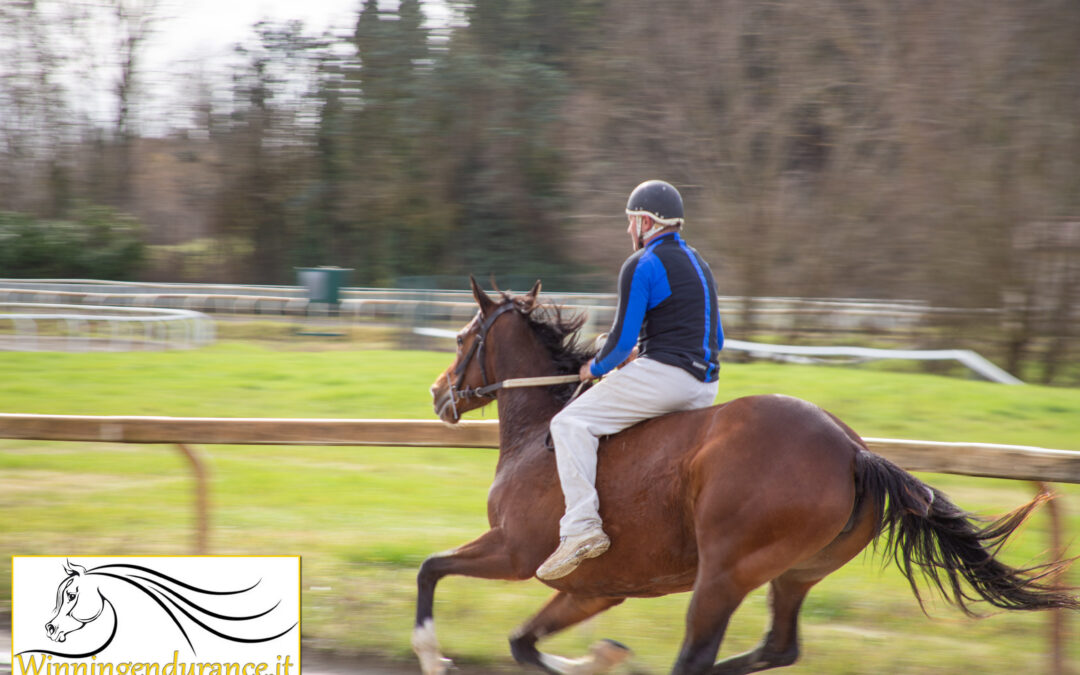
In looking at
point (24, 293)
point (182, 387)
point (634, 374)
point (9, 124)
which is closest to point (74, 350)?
point (182, 387)

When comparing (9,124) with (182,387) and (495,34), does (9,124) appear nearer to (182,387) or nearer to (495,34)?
(495,34)

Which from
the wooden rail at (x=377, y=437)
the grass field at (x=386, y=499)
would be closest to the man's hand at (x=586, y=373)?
the wooden rail at (x=377, y=437)

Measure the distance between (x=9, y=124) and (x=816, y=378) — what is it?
1018 inches

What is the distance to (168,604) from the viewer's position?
4.70 m

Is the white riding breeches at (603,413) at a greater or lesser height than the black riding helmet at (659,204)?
lesser

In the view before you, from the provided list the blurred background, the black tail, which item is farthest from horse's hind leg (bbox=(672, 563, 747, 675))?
the blurred background

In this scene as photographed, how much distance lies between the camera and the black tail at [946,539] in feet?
11.7

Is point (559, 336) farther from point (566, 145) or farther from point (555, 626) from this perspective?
point (566, 145)

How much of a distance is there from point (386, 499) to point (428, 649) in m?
3.07

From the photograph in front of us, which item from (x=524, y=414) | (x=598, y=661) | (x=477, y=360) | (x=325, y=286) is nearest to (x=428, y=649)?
(x=598, y=661)

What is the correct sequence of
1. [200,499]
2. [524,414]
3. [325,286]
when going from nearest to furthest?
1. [524,414]
2. [200,499]
3. [325,286]

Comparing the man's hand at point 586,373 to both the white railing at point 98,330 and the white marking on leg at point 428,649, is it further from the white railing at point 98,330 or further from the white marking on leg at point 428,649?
the white railing at point 98,330

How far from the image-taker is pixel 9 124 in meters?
28.1

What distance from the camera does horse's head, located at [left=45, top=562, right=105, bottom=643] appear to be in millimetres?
4617
